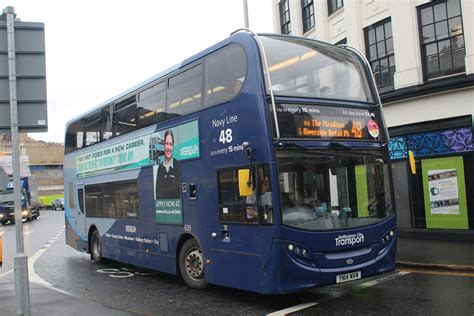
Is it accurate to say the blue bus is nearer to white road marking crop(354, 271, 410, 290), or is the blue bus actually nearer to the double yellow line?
white road marking crop(354, 271, 410, 290)

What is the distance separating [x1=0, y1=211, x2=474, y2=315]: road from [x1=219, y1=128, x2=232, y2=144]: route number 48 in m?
2.62

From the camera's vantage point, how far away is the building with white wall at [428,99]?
13039mm

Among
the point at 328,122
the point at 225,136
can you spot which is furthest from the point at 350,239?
the point at 225,136

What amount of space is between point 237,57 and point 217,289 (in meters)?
4.20

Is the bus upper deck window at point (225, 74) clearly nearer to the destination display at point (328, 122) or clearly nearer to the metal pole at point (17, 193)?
the destination display at point (328, 122)

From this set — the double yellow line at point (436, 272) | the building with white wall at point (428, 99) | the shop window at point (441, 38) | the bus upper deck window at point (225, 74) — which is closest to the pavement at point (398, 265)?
the double yellow line at point (436, 272)

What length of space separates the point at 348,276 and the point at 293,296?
4.00 ft

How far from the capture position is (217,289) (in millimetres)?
8938

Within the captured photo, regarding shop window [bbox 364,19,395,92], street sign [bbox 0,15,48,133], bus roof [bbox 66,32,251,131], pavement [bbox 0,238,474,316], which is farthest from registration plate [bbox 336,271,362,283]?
shop window [bbox 364,19,395,92]

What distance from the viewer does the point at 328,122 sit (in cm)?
750

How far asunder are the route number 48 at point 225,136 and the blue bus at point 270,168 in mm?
16

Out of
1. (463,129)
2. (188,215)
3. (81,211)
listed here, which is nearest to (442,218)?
(463,129)

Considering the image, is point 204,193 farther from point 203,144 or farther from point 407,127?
point 407,127

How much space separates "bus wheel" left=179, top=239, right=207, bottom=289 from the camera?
343 inches
